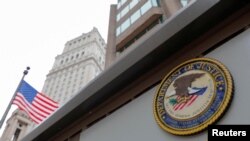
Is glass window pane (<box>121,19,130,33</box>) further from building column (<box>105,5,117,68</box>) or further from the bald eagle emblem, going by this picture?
the bald eagle emblem

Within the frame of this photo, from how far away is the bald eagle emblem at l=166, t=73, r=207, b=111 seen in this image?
18.5ft

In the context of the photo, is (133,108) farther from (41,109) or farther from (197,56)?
(41,109)

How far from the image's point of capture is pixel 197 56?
246 inches

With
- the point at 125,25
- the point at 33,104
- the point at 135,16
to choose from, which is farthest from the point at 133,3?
the point at 33,104

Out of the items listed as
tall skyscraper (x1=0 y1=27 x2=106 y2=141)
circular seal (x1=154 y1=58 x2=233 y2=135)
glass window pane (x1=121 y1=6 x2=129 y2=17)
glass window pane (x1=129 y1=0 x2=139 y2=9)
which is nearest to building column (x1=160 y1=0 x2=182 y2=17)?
glass window pane (x1=129 y1=0 x2=139 y2=9)

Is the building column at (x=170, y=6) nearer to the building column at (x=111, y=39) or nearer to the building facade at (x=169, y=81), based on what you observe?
the building column at (x=111, y=39)

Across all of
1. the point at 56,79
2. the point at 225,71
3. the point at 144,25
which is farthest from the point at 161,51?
the point at 56,79

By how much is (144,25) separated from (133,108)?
19.5 meters

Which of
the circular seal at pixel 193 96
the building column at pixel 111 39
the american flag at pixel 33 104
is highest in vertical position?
the building column at pixel 111 39

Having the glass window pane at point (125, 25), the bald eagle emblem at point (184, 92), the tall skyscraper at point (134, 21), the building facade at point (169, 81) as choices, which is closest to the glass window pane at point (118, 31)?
the tall skyscraper at point (134, 21)

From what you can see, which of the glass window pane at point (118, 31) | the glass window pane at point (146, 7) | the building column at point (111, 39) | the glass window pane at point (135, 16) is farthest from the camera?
the glass window pane at point (118, 31)

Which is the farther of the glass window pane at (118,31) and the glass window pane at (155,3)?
the glass window pane at (118,31)

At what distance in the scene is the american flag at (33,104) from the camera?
12.5 m

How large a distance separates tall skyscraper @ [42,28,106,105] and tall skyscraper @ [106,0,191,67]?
70.9 meters
